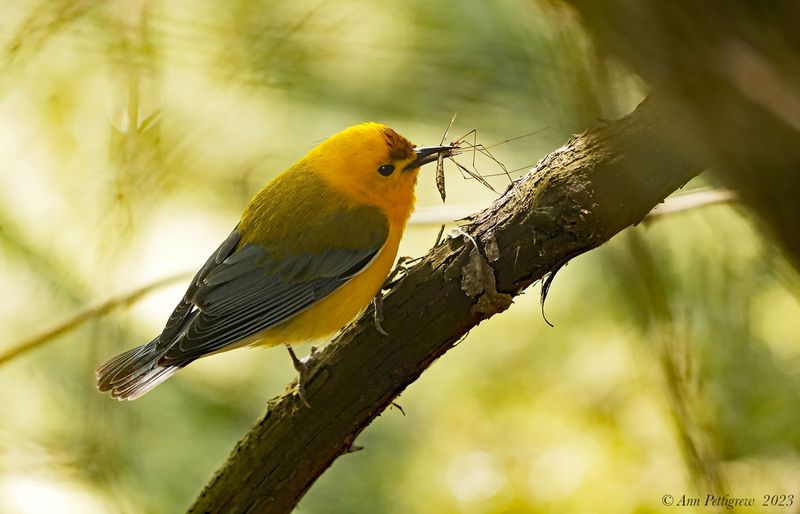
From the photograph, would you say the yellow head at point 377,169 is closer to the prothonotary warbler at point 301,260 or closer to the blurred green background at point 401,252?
the prothonotary warbler at point 301,260

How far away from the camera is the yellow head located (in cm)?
363

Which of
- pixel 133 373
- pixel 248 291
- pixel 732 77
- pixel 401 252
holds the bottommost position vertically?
pixel 732 77

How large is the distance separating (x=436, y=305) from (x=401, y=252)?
220cm

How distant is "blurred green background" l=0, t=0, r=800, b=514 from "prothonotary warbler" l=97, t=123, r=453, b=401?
0.19 meters

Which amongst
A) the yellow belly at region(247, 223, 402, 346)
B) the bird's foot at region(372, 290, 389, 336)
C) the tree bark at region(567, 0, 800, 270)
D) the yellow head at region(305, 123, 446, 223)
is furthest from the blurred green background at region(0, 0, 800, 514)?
the bird's foot at region(372, 290, 389, 336)

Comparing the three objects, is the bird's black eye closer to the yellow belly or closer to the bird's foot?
the yellow belly

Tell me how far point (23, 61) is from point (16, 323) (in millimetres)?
2732

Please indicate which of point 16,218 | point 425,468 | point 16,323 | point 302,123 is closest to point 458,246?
point 425,468

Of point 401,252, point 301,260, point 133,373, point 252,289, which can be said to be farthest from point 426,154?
point 133,373

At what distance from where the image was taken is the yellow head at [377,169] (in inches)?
143

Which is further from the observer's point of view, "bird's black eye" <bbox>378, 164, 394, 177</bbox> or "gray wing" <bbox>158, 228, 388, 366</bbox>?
"bird's black eye" <bbox>378, 164, 394, 177</bbox>

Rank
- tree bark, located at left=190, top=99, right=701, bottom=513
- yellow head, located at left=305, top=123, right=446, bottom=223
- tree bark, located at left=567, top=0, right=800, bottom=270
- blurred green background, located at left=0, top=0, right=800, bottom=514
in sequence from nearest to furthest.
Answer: tree bark, located at left=567, top=0, right=800, bottom=270 < blurred green background, located at left=0, top=0, right=800, bottom=514 < tree bark, located at left=190, top=99, right=701, bottom=513 < yellow head, located at left=305, top=123, right=446, bottom=223

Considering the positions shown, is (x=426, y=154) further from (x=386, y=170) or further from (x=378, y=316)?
(x=378, y=316)

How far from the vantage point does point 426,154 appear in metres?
3.51
